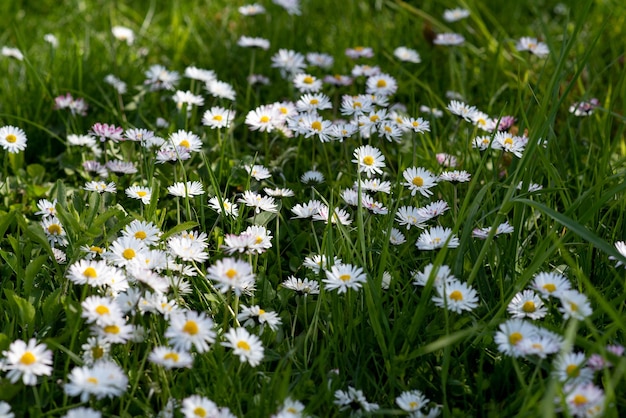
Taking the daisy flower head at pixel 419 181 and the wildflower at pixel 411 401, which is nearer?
the wildflower at pixel 411 401

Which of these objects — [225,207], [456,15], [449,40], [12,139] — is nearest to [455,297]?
[225,207]

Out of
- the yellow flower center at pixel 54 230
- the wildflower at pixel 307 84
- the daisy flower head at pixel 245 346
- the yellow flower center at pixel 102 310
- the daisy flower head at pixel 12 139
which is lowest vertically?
the daisy flower head at pixel 245 346

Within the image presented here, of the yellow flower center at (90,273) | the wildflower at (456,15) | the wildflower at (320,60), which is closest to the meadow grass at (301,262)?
the yellow flower center at (90,273)

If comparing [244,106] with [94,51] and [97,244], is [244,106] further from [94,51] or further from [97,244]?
[97,244]

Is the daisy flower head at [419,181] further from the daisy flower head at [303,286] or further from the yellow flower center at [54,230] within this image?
the yellow flower center at [54,230]

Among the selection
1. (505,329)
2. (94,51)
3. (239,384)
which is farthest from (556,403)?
(94,51)

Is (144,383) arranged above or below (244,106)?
below

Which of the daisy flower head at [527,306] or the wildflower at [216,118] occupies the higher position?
the wildflower at [216,118]
